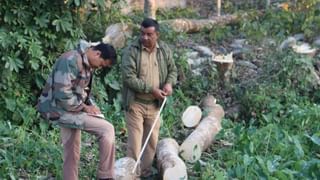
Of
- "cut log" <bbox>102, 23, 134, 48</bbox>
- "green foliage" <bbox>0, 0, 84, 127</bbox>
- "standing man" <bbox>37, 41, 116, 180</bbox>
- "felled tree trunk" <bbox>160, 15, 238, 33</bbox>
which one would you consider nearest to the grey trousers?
"standing man" <bbox>37, 41, 116, 180</bbox>

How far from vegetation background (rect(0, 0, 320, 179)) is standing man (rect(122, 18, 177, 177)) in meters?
0.69

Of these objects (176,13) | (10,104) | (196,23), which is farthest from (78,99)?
(176,13)

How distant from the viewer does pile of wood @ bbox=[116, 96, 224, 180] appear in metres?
6.35

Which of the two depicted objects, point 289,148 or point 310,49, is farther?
point 310,49

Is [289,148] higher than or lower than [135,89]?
lower

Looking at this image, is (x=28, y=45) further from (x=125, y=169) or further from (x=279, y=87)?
(x=279, y=87)

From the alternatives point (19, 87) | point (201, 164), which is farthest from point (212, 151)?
point (19, 87)

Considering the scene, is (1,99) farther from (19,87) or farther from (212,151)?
(212,151)

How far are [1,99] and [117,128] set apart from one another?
5.05 ft

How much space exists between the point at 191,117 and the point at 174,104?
0.83m

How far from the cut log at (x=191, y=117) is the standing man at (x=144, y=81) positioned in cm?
174

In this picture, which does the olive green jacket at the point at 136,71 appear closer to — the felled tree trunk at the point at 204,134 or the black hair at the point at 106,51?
the black hair at the point at 106,51

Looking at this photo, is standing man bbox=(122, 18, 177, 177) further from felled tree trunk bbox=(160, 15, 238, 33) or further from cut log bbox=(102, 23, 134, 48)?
felled tree trunk bbox=(160, 15, 238, 33)

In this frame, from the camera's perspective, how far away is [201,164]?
276 inches
